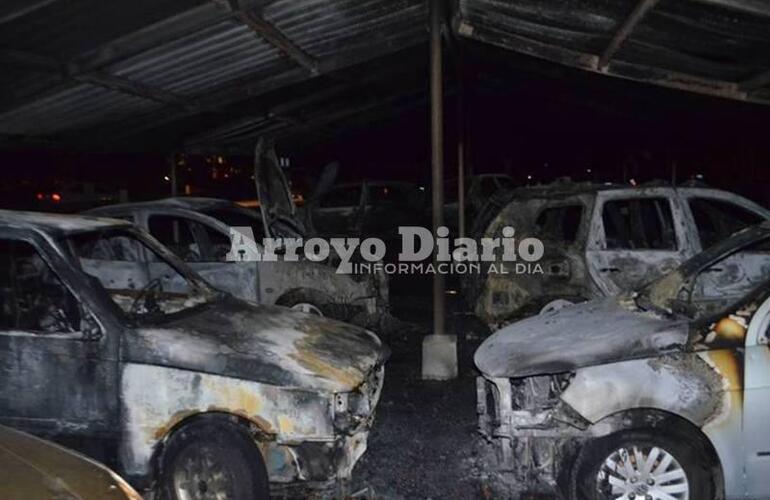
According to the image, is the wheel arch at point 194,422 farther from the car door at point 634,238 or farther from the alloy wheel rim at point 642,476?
the car door at point 634,238

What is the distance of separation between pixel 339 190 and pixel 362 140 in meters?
8.55

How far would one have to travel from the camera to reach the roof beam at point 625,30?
19.4ft

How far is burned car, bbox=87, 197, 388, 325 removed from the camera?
7.21 m

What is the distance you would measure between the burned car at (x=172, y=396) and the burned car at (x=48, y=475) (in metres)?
0.87

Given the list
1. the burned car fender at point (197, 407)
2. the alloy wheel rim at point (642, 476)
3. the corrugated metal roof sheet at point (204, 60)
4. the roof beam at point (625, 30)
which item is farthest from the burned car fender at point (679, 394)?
the corrugated metal roof sheet at point (204, 60)

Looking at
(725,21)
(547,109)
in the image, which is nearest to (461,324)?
(725,21)

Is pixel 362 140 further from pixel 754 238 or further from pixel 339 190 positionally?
pixel 754 238

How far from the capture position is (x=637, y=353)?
3719mm

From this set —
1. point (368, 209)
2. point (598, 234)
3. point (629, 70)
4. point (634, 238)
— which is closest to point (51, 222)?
point (598, 234)

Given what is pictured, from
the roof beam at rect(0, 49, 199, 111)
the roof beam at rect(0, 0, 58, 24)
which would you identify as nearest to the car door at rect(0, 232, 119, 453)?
the roof beam at rect(0, 0, 58, 24)

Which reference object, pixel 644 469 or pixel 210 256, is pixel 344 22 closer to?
pixel 210 256

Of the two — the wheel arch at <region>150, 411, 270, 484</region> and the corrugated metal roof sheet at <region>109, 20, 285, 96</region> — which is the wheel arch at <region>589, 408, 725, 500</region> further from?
the corrugated metal roof sheet at <region>109, 20, 285, 96</region>

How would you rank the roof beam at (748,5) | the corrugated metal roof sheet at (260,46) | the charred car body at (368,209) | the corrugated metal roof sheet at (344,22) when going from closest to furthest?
the roof beam at (748,5), the corrugated metal roof sheet at (260,46), the corrugated metal roof sheet at (344,22), the charred car body at (368,209)

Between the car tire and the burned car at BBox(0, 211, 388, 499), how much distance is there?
1324 millimetres
